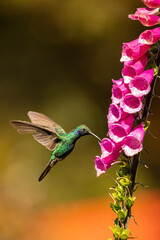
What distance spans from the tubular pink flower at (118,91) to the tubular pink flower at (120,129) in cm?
5

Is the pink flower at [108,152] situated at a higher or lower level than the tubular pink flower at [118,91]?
lower

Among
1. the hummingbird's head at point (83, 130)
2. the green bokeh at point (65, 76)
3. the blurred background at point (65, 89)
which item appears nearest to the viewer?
the hummingbird's head at point (83, 130)

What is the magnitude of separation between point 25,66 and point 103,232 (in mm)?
2900

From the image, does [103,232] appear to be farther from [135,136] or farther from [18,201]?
[135,136]

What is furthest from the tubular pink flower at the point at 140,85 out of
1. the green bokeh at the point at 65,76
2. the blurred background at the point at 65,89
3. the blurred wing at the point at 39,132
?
the green bokeh at the point at 65,76

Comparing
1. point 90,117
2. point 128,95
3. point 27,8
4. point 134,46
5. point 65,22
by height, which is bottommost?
point 90,117

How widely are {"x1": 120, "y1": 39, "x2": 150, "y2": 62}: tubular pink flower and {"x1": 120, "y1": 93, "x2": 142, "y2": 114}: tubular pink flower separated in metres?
0.11

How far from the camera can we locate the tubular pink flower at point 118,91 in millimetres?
1015

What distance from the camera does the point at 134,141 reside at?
98 cm

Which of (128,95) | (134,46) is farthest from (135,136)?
(134,46)

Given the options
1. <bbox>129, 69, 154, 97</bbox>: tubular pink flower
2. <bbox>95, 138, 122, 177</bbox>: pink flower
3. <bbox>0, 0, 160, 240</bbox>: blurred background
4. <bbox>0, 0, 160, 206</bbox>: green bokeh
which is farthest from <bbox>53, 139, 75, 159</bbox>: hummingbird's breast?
<bbox>0, 0, 160, 206</bbox>: green bokeh

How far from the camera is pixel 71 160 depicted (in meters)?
6.10

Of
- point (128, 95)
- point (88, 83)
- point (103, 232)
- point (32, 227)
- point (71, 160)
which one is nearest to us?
point (128, 95)

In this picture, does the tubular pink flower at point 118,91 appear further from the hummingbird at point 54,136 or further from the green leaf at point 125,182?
the hummingbird at point 54,136
